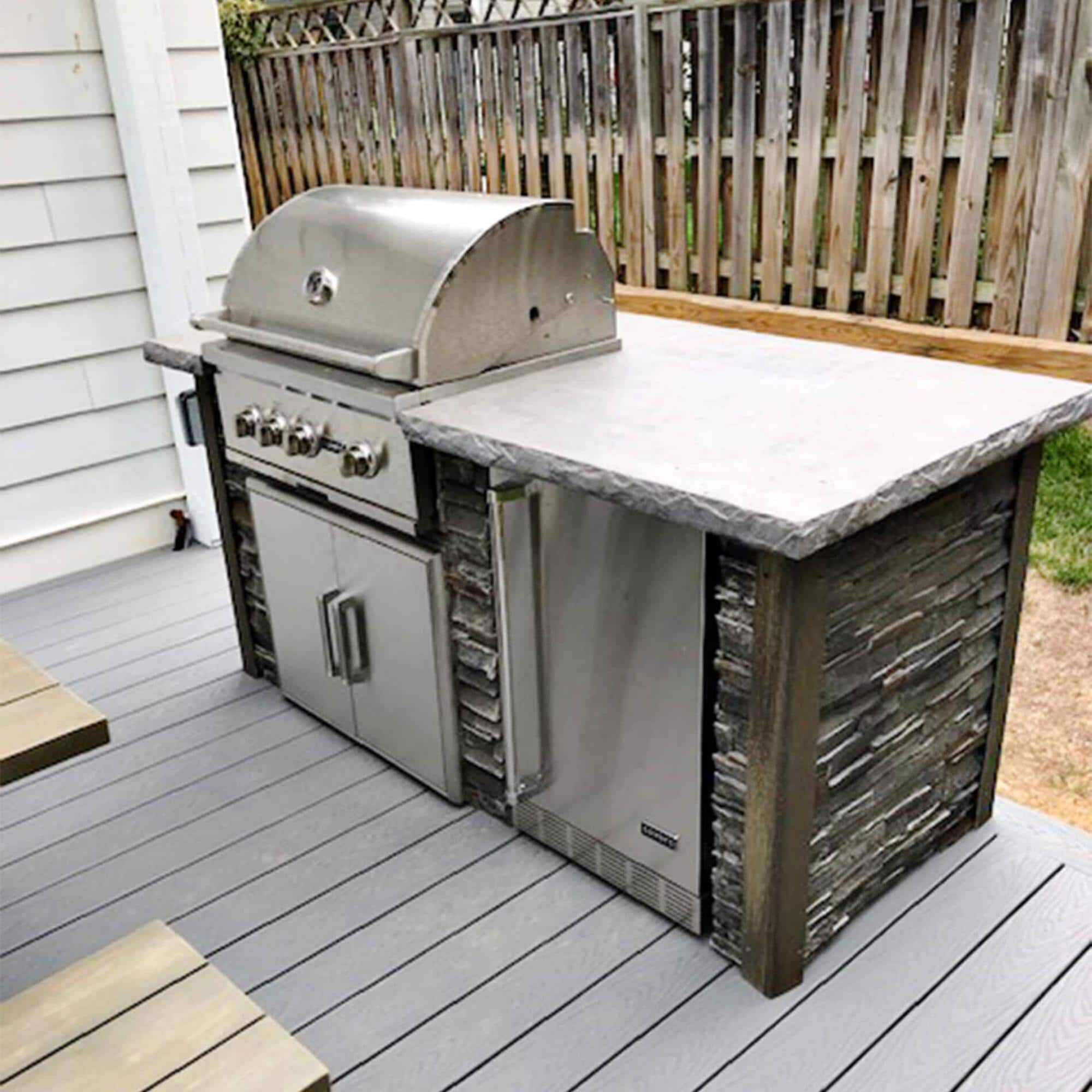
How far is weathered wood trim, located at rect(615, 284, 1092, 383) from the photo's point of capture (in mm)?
3539

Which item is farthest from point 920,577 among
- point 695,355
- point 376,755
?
point 376,755

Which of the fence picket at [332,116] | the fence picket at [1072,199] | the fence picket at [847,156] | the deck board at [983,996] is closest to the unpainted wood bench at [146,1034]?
the deck board at [983,996]

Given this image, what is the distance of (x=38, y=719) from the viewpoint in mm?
1671

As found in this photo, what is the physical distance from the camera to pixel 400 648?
2420mm

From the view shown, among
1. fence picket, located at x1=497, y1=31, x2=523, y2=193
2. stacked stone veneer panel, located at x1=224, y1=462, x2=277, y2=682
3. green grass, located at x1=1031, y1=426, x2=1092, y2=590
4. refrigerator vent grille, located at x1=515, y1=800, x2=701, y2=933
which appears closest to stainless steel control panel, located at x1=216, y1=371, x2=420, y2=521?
Result: stacked stone veneer panel, located at x1=224, y1=462, x2=277, y2=682

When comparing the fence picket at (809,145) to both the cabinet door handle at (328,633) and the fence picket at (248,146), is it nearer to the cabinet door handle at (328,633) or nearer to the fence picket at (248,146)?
the cabinet door handle at (328,633)

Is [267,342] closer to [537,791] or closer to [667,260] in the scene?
[537,791]

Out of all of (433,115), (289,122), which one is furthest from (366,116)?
(289,122)

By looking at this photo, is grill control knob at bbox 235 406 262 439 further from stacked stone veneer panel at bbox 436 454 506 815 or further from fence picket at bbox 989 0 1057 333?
fence picket at bbox 989 0 1057 333

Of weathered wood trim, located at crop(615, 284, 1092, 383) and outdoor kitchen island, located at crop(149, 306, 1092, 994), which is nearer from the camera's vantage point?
outdoor kitchen island, located at crop(149, 306, 1092, 994)

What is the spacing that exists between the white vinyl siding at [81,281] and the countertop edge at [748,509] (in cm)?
198

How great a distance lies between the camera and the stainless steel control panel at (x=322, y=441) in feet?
7.13

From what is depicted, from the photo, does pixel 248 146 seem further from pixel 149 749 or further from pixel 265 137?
pixel 149 749

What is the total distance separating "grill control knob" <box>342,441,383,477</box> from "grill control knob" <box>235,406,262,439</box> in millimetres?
344
